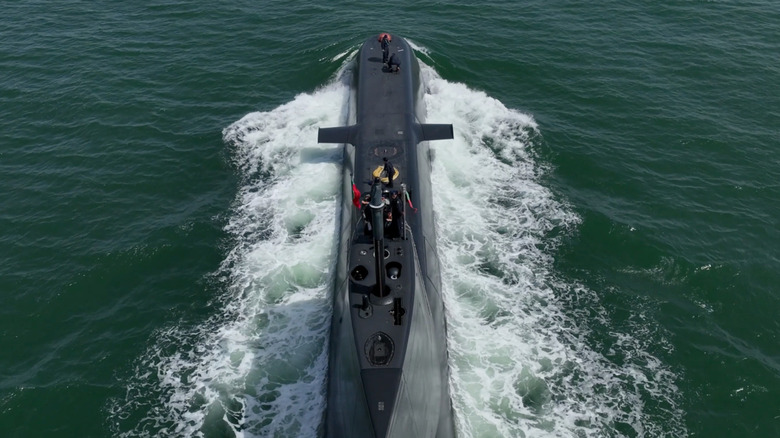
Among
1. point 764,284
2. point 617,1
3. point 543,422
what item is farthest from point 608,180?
point 617,1

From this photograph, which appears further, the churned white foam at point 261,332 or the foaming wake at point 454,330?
the churned white foam at point 261,332

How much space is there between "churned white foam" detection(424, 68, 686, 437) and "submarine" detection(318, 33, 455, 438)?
75.6 inches

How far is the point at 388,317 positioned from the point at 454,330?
11.1 m

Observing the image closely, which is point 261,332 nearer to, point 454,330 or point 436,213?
point 454,330

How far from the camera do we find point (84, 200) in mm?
46594

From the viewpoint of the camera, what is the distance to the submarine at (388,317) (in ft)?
77.4

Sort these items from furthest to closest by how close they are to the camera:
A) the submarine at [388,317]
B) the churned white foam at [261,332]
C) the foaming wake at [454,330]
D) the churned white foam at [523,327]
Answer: the churned white foam at [261,332]
the foaming wake at [454,330]
the churned white foam at [523,327]
the submarine at [388,317]

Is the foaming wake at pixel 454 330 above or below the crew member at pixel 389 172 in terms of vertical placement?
below

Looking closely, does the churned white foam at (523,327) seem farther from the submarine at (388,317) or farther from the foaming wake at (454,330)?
the submarine at (388,317)

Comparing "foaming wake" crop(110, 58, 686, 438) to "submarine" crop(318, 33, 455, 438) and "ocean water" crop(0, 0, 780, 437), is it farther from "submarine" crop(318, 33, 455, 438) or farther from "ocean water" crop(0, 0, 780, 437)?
"submarine" crop(318, 33, 455, 438)

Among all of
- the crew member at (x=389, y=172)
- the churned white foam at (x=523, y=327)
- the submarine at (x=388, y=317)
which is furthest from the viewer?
the crew member at (x=389, y=172)

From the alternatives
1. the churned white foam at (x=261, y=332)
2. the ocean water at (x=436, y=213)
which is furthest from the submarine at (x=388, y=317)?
the ocean water at (x=436, y=213)

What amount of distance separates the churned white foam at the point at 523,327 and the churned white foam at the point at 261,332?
836cm

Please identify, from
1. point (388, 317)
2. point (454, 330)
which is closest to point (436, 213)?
point (454, 330)
